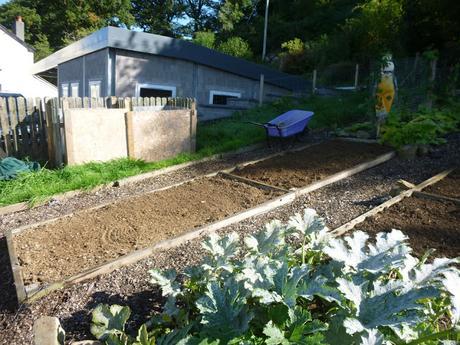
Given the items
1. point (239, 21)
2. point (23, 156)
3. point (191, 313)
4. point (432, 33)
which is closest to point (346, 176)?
point (191, 313)

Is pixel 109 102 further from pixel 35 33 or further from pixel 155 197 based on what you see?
pixel 35 33

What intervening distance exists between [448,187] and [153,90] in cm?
971

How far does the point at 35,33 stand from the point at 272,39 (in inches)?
1115

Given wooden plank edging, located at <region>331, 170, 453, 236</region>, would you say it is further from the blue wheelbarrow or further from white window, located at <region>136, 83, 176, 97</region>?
white window, located at <region>136, 83, 176, 97</region>

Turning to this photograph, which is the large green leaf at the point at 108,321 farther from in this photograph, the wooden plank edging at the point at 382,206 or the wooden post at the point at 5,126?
the wooden post at the point at 5,126

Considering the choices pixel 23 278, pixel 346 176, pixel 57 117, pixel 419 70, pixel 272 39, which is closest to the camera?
pixel 23 278

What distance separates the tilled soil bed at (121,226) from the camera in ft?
11.6

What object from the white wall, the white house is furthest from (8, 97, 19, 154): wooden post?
the white house

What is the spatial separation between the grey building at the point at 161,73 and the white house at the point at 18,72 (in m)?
10.5

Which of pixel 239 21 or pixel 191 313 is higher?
pixel 239 21

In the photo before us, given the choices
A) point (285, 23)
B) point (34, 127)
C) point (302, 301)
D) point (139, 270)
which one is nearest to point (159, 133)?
point (34, 127)

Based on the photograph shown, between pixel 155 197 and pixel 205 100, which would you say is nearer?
pixel 155 197

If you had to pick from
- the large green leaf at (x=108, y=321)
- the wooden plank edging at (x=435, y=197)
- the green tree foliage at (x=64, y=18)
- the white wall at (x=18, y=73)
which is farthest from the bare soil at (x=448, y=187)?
the green tree foliage at (x=64, y=18)

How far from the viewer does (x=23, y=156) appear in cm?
703
